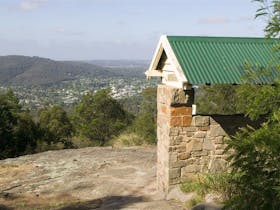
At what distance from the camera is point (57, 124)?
Result: 3341 cm

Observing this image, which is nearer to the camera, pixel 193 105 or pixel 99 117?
pixel 193 105

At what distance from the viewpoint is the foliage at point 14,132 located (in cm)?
2591

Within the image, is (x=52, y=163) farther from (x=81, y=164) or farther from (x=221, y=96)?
(x=221, y=96)

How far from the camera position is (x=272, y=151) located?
4730mm

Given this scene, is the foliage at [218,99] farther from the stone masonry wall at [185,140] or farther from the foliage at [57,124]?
the stone masonry wall at [185,140]

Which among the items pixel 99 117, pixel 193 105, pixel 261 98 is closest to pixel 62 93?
pixel 99 117

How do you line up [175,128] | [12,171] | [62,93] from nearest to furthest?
[175,128], [12,171], [62,93]

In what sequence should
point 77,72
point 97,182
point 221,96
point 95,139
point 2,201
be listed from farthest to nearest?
point 77,72 → point 95,139 → point 221,96 → point 97,182 → point 2,201

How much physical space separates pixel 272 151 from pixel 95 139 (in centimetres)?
2839

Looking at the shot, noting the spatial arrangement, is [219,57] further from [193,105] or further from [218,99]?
[218,99]

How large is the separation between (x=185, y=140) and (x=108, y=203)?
2.43 metres

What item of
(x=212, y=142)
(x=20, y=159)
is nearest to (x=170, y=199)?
(x=212, y=142)

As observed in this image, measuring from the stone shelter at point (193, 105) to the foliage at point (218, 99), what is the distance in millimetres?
13613

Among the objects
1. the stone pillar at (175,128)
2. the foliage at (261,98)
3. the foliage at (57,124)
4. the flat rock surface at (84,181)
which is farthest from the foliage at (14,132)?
the foliage at (261,98)
